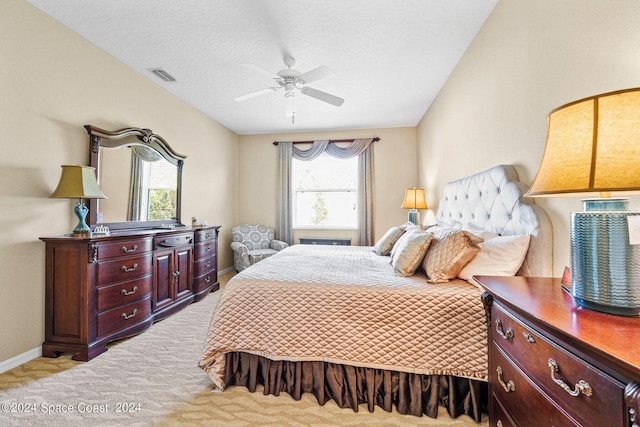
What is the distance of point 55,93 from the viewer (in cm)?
227

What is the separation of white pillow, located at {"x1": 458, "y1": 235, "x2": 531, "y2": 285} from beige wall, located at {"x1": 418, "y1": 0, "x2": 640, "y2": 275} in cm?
16

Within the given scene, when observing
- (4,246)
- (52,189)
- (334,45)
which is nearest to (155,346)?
(4,246)

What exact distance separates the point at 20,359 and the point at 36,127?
1.74 metres

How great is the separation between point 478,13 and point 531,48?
0.75 m

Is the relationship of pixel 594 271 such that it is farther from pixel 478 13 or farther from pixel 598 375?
pixel 478 13

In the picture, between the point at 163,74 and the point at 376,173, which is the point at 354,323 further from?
the point at 376,173

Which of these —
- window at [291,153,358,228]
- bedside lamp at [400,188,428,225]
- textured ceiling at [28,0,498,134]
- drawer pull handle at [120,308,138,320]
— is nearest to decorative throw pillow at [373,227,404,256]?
bedside lamp at [400,188,428,225]

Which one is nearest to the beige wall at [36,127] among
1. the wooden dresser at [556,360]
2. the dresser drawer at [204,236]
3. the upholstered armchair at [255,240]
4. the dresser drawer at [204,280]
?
the dresser drawer at [204,236]

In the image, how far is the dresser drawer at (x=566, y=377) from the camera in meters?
Answer: 0.57

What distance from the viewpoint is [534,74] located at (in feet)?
5.28

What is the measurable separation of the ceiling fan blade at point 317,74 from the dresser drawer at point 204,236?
232cm

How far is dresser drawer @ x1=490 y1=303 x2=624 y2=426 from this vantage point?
0.57 m

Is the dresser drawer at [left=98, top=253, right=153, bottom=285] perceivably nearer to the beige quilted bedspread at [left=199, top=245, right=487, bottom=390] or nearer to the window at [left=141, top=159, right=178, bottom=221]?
the window at [left=141, top=159, right=178, bottom=221]

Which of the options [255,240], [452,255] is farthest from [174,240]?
[452,255]
